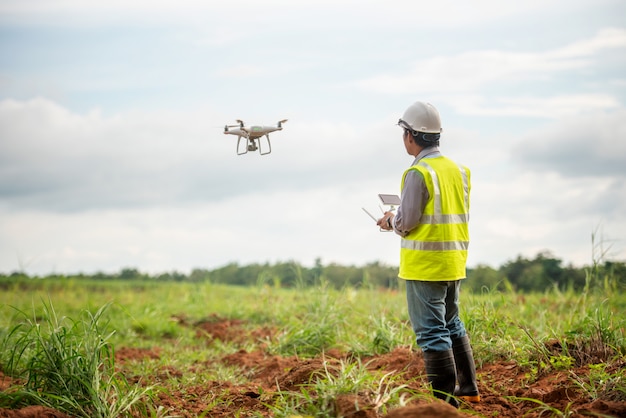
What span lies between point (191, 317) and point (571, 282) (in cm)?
696

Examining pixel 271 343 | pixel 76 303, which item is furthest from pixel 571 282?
pixel 76 303

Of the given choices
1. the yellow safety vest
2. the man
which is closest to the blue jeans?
the man

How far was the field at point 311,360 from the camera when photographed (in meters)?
4.58

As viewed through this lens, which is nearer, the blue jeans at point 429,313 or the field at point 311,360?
the field at point 311,360

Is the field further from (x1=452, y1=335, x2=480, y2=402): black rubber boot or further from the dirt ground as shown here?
(x1=452, y1=335, x2=480, y2=402): black rubber boot

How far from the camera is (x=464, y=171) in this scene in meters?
5.40

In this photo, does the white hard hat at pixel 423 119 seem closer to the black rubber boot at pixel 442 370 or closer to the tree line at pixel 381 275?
the black rubber boot at pixel 442 370

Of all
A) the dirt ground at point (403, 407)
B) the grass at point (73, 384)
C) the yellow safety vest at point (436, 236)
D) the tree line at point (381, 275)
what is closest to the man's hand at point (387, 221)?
the yellow safety vest at point (436, 236)

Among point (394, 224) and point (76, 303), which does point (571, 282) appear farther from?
point (76, 303)

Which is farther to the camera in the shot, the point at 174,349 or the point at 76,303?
the point at 76,303

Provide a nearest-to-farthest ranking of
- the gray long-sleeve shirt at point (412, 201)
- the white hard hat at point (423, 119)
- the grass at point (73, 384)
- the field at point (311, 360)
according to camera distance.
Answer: the field at point (311, 360) < the grass at point (73, 384) < the gray long-sleeve shirt at point (412, 201) < the white hard hat at point (423, 119)

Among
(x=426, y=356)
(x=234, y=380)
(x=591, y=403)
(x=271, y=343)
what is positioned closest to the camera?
(x=591, y=403)

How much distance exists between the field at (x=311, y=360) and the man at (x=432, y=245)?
38cm

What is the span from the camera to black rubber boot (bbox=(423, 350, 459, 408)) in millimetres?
5023
